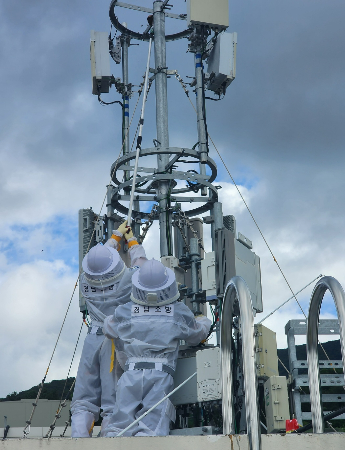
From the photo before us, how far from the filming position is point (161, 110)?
1122 cm

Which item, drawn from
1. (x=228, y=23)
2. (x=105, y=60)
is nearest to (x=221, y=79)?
(x=228, y=23)

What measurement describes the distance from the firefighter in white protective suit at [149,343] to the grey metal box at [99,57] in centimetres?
563

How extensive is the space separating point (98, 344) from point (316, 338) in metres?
4.55

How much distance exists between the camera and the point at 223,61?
1119 cm

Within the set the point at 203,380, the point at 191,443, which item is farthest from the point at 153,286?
the point at 191,443

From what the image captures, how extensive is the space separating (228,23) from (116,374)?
675 cm

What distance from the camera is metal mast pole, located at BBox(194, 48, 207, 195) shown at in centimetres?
1066

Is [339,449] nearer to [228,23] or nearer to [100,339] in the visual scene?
[100,339]

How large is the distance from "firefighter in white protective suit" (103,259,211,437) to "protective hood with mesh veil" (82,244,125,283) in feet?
2.53

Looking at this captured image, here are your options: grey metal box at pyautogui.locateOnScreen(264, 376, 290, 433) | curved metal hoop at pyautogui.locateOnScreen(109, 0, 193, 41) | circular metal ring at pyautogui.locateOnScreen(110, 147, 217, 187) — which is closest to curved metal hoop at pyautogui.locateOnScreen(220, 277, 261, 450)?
grey metal box at pyautogui.locateOnScreen(264, 376, 290, 433)

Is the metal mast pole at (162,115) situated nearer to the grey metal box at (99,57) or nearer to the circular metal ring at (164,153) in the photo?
the circular metal ring at (164,153)

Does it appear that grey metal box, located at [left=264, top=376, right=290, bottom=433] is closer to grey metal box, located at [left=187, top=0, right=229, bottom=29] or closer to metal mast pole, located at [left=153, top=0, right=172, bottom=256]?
metal mast pole, located at [left=153, top=0, right=172, bottom=256]

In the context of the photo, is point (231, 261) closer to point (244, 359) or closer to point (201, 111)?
point (201, 111)

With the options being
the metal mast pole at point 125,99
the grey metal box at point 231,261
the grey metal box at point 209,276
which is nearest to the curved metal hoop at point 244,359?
the grey metal box at point 231,261
